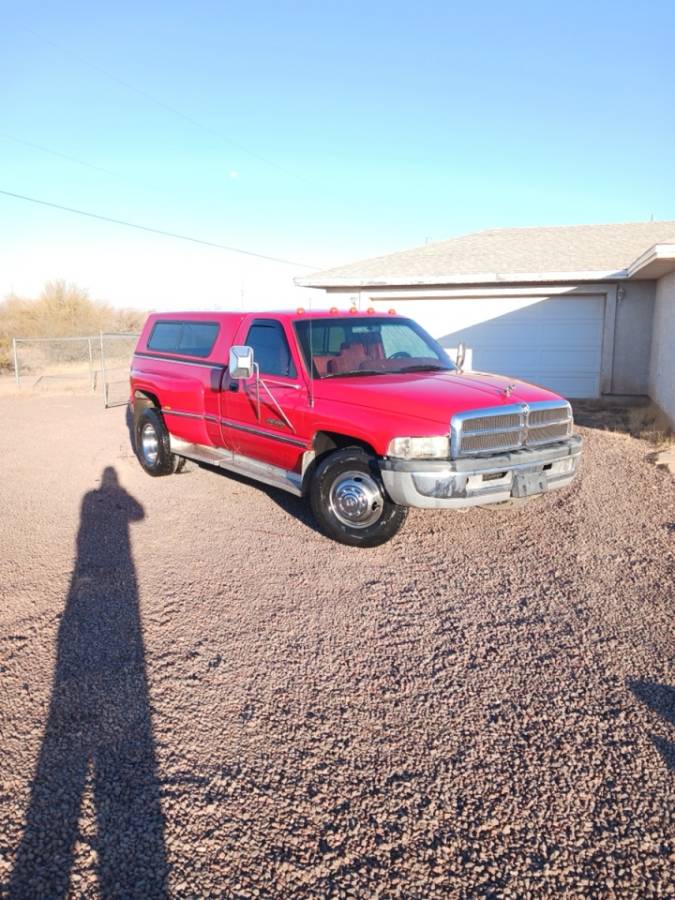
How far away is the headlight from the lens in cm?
502

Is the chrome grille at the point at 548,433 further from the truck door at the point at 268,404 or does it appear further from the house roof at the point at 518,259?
the house roof at the point at 518,259

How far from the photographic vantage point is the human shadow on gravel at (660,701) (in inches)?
117

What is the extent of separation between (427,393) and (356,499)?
1.04m

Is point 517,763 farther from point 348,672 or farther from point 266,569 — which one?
point 266,569

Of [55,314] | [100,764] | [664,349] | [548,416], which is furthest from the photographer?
[55,314]

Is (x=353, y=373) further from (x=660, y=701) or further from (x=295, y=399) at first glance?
(x=660, y=701)

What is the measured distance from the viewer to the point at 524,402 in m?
5.45

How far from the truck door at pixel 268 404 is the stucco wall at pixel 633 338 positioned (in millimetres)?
10702

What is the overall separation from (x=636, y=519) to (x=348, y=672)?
388cm

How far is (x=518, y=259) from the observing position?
625 inches

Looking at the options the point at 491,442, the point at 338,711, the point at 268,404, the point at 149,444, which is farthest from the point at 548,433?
the point at 149,444

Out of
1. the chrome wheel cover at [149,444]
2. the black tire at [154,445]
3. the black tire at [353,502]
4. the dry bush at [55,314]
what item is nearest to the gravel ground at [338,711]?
the black tire at [353,502]

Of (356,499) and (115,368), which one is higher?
(115,368)

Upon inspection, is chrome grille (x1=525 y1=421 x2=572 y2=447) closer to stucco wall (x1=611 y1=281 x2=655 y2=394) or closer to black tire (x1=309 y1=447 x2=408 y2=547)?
black tire (x1=309 y1=447 x2=408 y2=547)
